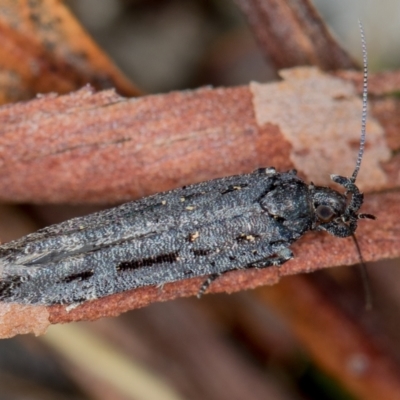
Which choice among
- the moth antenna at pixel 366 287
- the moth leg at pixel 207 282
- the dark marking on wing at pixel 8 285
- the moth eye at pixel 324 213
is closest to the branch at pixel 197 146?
the moth leg at pixel 207 282

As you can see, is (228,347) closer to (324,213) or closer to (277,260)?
(277,260)

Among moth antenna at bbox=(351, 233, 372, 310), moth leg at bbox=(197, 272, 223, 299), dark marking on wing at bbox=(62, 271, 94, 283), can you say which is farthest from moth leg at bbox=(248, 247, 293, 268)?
dark marking on wing at bbox=(62, 271, 94, 283)

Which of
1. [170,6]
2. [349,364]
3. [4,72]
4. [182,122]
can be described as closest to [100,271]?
[182,122]

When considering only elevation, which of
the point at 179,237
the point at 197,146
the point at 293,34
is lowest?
the point at 179,237

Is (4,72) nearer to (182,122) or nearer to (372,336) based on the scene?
(182,122)

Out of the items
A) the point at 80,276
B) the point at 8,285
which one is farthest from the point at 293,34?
the point at 8,285

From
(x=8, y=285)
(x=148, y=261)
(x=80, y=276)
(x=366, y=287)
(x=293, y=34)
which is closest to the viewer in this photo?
(x=8, y=285)

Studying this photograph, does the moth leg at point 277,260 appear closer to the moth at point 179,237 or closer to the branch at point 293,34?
the moth at point 179,237
